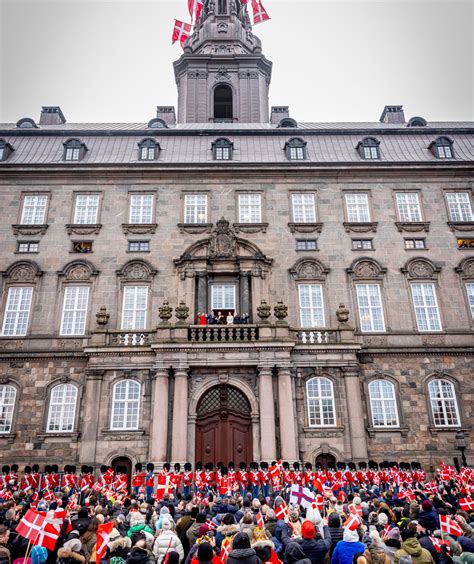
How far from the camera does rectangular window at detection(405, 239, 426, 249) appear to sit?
29703 millimetres

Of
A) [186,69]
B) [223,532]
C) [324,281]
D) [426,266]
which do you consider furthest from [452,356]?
[186,69]

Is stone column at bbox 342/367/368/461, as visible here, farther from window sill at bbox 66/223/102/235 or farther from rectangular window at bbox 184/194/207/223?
window sill at bbox 66/223/102/235

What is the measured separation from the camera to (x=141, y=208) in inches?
1208

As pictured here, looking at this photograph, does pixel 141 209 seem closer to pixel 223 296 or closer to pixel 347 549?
pixel 223 296

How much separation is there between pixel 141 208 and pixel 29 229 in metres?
6.97

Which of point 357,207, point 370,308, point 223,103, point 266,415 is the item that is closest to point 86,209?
point 266,415

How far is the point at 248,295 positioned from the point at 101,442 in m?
11.2

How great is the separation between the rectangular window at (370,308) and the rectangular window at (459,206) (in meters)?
7.40

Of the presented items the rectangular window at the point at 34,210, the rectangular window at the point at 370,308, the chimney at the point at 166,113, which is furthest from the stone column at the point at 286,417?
the chimney at the point at 166,113

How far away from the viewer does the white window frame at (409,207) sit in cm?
3052

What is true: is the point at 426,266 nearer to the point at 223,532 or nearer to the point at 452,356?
the point at 452,356

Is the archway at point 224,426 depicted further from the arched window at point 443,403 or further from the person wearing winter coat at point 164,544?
the person wearing winter coat at point 164,544

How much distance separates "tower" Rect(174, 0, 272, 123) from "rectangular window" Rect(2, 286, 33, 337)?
2310cm

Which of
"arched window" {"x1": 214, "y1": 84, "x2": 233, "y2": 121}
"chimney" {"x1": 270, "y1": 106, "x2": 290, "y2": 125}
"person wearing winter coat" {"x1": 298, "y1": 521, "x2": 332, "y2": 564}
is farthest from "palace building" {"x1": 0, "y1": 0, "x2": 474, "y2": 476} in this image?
"person wearing winter coat" {"x1": 298, "y1": 521, "x2": 332, "y2": 564}
